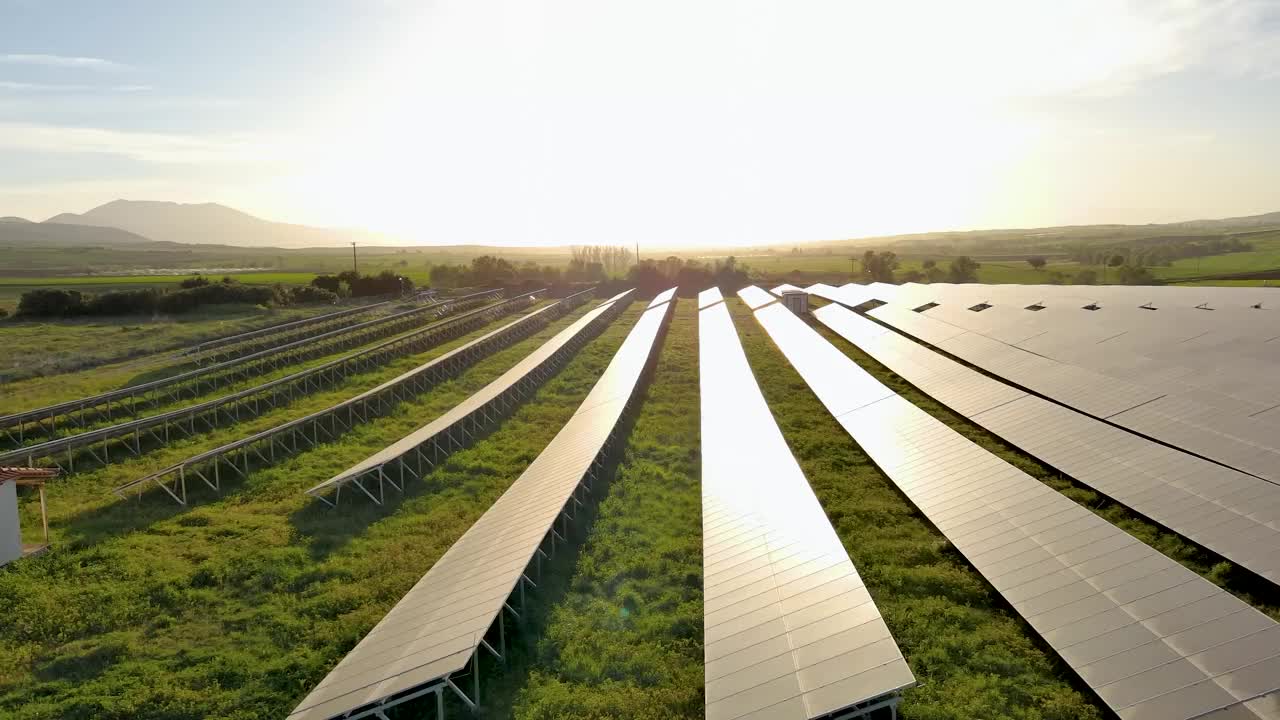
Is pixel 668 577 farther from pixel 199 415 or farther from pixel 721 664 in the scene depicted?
pixel 199 415

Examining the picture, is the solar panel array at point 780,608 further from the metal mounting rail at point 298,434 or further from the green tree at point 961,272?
the green tree at point 961,272

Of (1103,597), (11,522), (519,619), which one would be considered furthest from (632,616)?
(11,522)

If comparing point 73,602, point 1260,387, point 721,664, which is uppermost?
point 1260,387

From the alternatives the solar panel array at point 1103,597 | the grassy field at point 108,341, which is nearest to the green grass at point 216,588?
the solar panel array at point 1103,597

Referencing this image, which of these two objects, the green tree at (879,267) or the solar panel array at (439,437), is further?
the green tree at (879,267)

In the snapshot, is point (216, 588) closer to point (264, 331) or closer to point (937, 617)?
point (937, 617)

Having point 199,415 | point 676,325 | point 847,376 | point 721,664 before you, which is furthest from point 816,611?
point 676,325

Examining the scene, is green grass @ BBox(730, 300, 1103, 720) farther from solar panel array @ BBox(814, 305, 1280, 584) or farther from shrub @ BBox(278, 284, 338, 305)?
shrub @ BBox(278, 284, 338, 305)
